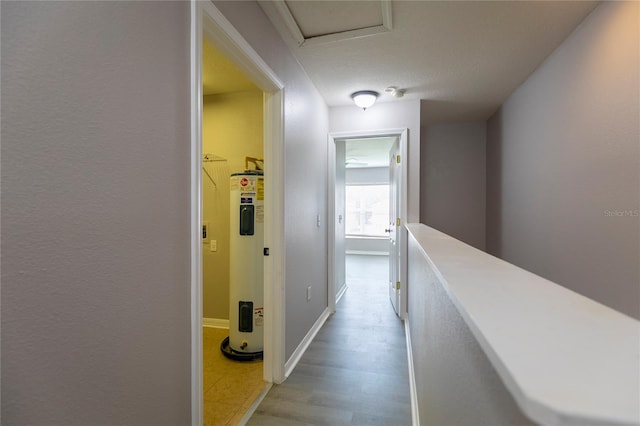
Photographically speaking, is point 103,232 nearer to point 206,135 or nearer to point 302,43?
point 302,43

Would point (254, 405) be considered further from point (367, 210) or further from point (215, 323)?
point (367, 210)

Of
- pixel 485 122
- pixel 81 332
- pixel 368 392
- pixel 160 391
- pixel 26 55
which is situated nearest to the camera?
pixel 26 55

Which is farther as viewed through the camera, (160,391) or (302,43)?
(302,43)

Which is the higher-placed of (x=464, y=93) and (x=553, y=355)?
(x=464, y=93)

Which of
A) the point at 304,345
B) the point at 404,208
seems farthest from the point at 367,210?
the point at 304,345

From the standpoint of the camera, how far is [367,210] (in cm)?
803

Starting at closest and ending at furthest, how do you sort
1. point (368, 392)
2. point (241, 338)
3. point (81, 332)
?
1. point (81, 332)
2. point (368, 392)
3. point (241, 338)

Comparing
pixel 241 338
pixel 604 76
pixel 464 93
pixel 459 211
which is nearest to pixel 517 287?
pixel 604 76

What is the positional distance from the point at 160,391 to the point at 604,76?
2.72 m

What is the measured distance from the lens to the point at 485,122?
4.04m

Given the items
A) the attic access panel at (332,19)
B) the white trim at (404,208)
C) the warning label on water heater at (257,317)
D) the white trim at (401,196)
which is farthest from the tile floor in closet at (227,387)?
the attic access panel at (332,19)

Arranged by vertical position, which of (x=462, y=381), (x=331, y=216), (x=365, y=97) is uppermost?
(x=365, y=97)

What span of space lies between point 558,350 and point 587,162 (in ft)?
7.04

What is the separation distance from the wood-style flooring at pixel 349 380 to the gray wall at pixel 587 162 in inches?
55.1
